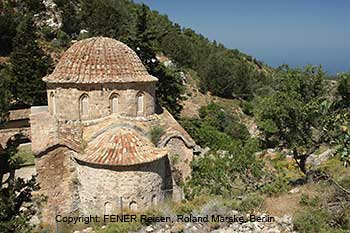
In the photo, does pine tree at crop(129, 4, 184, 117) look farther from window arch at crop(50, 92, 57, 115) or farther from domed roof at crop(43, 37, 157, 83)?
window arch at crop(50, 92, 57, 115)

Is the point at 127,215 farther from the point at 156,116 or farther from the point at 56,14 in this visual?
the point at 56,14

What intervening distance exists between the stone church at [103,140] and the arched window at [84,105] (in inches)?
1.9

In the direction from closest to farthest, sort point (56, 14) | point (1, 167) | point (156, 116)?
1. point (1, 167)
2. point (156, 116)
3. point (56, 14)

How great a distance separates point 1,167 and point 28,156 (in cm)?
1659

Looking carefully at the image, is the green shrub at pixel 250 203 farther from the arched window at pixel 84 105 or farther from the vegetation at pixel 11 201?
the arched window at pixel 84 105

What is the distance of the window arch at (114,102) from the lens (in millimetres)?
18748

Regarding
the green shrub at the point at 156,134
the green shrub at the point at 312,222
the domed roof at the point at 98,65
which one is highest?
the domed roof at the point at 98,65

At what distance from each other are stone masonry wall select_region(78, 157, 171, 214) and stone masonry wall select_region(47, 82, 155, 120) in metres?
2.96

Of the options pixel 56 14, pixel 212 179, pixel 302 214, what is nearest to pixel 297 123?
pixel 212 179

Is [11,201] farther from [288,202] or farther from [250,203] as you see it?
[288,202]

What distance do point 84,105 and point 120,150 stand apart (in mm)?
3756

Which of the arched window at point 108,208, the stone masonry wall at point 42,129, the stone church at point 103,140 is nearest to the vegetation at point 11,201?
the stone church at point 103,140

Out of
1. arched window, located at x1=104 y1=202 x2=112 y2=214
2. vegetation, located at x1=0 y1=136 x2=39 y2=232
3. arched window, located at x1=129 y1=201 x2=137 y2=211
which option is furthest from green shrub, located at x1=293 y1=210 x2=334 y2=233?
vegetation, located at x1=0 y1=136 x2=39 y2=232

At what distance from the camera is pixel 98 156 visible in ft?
53.5
